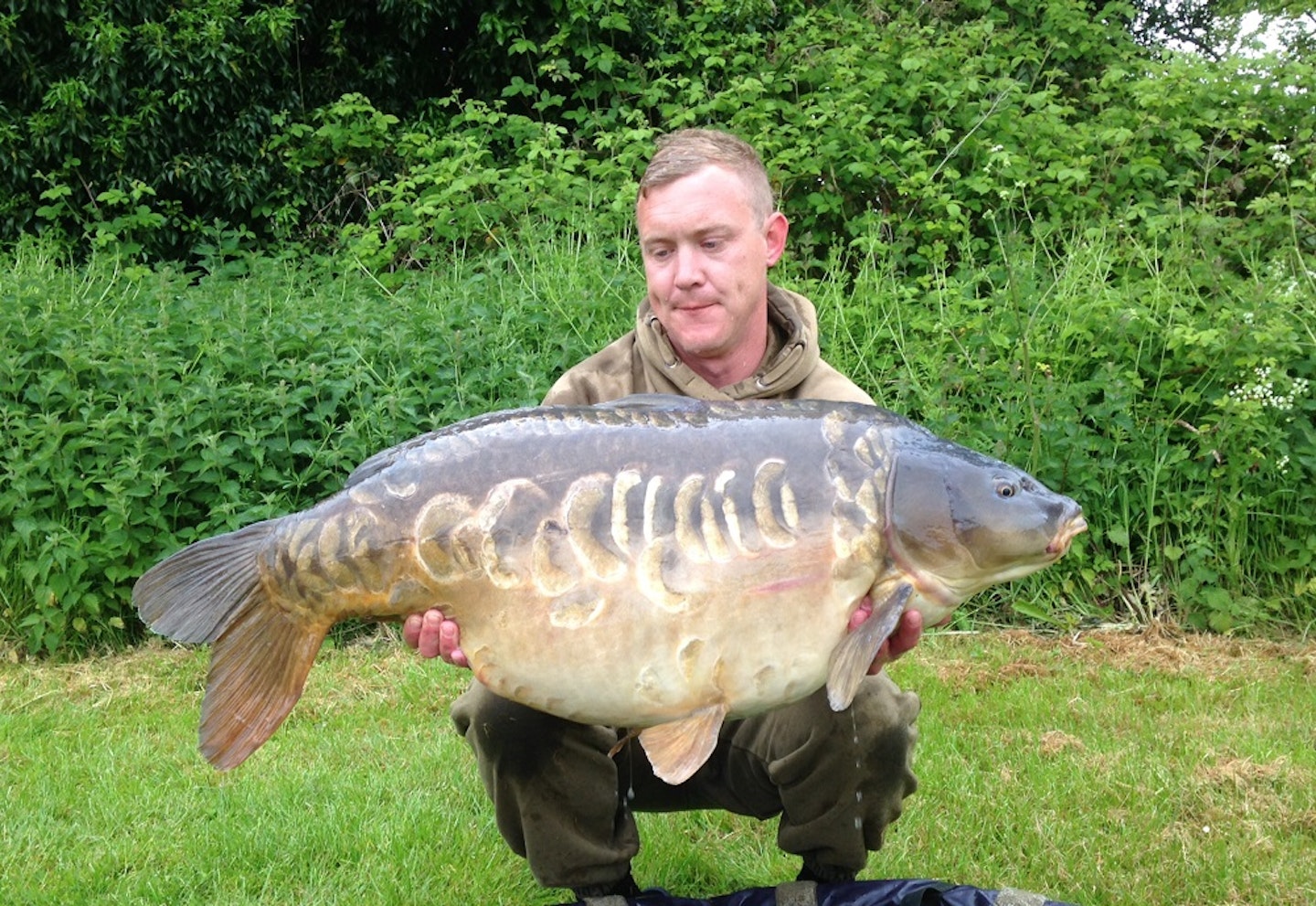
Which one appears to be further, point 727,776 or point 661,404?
point 727,776

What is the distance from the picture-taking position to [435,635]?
7.61ft

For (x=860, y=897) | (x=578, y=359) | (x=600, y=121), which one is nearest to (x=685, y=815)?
(x=860, y=897)

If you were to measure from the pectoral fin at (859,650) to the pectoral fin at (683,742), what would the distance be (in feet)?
0.62

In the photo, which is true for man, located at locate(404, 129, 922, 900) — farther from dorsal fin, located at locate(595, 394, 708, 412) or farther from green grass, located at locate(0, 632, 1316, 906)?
dorsal fin, located at locate(595, 394, 708, 412)

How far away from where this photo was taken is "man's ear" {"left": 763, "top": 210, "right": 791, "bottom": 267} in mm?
3025

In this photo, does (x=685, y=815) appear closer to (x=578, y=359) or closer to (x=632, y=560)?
(x=632, y=560)

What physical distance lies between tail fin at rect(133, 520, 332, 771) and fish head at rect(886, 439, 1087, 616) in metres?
0.98

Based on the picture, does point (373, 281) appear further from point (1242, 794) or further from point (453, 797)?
point (1242, 794)

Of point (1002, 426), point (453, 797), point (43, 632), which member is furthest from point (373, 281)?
point (453, 797)

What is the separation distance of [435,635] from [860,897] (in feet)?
3.49

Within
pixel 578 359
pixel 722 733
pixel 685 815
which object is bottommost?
pixel 685 815

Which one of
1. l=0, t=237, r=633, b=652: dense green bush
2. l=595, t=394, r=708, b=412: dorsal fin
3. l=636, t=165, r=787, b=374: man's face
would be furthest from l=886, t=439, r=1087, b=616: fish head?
l=0, t=237, r=633, b=652: dense green bush

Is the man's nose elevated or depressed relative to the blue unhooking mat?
elevated

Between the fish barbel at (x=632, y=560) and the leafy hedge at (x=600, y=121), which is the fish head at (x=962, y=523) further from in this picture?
the leafy hedge at (x=600, y=121)
